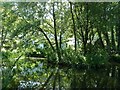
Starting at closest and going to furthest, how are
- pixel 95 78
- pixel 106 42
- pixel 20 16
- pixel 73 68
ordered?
pixel 20 16 → pixel 95 78 → pixel 73 68 → pixel 106 42

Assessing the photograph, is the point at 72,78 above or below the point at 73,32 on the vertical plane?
below

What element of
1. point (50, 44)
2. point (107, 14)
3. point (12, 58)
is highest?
point (107, 14)

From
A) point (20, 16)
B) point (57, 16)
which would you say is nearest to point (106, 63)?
point (57, 16)

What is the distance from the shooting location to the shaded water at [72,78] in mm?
2869

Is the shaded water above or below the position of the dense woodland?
below

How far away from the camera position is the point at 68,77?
11.1 feet

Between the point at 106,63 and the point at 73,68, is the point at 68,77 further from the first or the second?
the point at 106,63

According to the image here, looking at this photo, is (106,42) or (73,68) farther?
(106,42)

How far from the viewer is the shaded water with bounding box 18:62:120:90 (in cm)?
287

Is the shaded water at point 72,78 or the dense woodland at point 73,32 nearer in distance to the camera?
the shaded water at point 72,78

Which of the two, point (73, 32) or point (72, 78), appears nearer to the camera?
point (72, 78)

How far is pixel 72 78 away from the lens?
3330mm

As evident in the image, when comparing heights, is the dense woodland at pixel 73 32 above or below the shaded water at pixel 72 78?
above

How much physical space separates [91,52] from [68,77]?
1.08m
